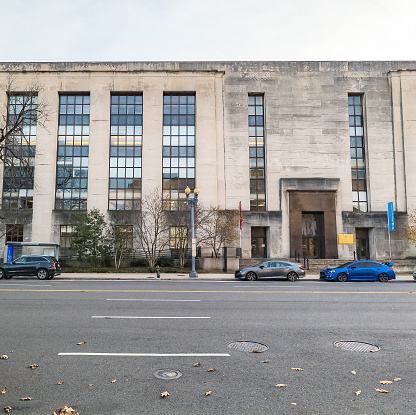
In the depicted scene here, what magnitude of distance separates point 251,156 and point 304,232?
10448mm

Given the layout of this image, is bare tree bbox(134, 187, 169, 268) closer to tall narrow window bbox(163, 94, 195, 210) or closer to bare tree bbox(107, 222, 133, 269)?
bare tree bbox(107, 222, 133, 269)

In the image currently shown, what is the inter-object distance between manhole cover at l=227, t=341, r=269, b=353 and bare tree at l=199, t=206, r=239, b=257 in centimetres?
2665

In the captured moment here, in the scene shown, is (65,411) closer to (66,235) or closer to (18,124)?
(18,124)

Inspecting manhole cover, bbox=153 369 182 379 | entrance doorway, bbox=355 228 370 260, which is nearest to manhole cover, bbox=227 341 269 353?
manhole cover, bbox=153 369 182 379

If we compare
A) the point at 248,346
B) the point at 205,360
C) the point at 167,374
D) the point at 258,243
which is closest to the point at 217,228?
the point at 258,243

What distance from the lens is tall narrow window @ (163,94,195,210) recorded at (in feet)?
130

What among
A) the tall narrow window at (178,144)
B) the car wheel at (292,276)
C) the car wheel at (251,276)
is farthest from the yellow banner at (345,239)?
the car wheel at (251,276)

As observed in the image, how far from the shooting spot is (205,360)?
18.0 feet

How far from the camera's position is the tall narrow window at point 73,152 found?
129 ft

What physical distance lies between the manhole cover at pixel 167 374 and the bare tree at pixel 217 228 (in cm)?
2807

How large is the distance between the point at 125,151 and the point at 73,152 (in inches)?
232

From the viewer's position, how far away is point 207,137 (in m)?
39.3

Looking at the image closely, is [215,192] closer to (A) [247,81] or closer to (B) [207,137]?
(B) [207,137]

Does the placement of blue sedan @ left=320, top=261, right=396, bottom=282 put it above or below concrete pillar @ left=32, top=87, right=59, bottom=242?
below
